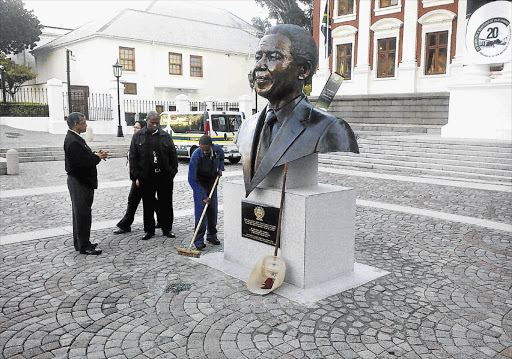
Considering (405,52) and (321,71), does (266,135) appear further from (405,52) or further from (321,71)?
(321,71)

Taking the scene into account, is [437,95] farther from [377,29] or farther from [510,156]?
[510,156]

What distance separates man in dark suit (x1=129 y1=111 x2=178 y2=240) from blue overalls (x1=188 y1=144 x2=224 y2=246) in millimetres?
567

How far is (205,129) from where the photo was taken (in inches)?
635

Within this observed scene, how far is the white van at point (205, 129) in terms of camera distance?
16094 mm

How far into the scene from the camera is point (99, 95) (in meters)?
26.2

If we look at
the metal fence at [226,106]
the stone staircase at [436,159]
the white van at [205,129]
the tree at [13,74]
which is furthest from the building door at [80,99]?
the stone staircase at [436,159]

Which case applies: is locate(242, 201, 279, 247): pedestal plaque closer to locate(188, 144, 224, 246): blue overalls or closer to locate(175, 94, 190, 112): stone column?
locate(188, 144, 224, 246): blue overalls

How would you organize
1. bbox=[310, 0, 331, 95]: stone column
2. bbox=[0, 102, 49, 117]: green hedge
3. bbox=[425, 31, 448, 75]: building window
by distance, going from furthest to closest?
bbox=[0, 102, 49, 117]: green hedge
bbox=[310, 0, 331, 95]: stone column
bbox=[425, 31, 448, 75]: building window

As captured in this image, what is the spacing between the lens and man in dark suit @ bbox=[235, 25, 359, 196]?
431 cm

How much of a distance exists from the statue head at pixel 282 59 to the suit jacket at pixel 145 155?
247 centimetres

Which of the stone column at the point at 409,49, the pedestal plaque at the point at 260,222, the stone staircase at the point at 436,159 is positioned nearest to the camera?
the pedestal plaque at the point at 260,222

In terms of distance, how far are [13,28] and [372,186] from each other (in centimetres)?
3231

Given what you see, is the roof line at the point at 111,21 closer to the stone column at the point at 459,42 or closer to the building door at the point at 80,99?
the building door at the point at 80,99

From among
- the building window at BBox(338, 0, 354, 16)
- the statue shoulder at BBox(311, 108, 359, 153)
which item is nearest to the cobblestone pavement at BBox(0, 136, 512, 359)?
the statue shoulder at BBox(311, 108, 359, 153)
